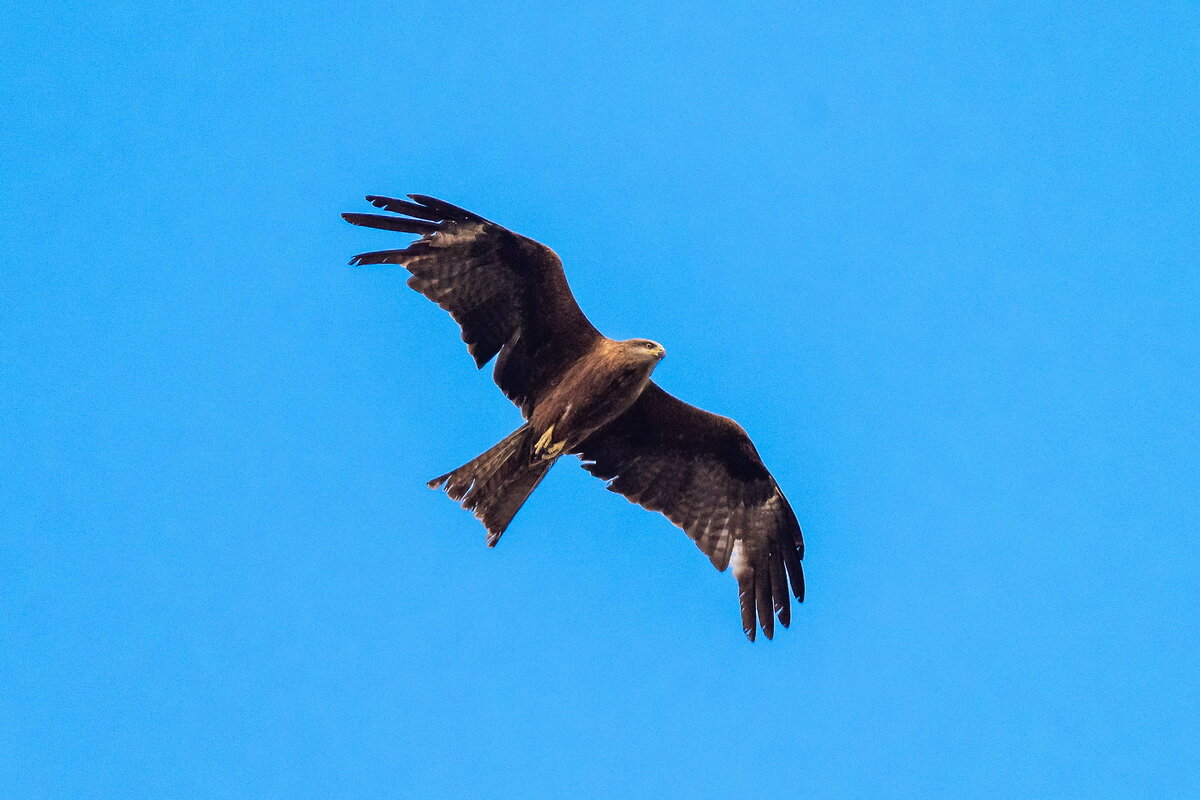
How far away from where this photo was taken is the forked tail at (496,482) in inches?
407

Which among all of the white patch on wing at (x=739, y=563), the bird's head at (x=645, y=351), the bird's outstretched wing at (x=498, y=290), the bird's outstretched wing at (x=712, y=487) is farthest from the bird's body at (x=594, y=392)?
the white patch on wing at (x=739, y=563)

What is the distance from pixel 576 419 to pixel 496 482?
0.87m

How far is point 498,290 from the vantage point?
10.5 m

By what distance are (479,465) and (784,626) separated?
3.24m

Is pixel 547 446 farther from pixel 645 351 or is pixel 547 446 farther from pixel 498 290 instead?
pixel 498 290

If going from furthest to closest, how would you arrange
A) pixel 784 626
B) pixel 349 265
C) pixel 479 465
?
pixel 784 626 < pixel 479 465 < pixel 349 265

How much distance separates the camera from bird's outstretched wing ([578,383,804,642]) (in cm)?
1130

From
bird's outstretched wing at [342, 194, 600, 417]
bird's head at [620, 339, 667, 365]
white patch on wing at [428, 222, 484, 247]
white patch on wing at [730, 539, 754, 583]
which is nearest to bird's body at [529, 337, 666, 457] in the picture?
bird's head at [620, 339, 667, 365]

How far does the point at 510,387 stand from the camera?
10.9 meters

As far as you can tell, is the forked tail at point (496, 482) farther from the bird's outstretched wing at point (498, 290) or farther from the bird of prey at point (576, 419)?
the bird's outstretched wing at point (498, 290)

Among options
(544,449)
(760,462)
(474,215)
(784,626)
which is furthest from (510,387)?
(784,626)

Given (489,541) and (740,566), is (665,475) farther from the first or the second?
(489,541)

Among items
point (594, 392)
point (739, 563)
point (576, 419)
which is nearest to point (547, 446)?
point (576, 419)

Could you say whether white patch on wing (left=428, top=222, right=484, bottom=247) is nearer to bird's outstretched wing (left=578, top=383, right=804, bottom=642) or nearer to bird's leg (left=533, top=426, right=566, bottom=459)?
bird's leg (left=533, top=426, right=566, bottom=459)
